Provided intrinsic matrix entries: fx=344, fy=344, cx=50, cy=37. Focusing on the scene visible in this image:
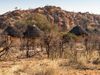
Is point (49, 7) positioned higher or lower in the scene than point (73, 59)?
Answer: higher

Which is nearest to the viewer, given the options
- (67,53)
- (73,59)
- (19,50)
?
(73,59)

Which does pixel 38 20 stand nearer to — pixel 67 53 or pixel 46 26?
pixel 46 26

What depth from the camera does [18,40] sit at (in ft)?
115

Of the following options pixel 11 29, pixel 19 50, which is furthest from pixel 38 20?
pixel 19 50

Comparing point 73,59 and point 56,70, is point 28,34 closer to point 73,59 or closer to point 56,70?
point 73,59

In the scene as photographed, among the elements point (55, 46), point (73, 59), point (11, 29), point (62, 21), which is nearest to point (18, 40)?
point (11, 29)

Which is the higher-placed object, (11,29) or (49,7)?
(49,7)

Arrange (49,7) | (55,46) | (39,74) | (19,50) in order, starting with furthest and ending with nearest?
(49,7), (19,50), (55,46), (39,74)

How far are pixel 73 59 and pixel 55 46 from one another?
235 inches

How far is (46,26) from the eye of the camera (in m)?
34.1

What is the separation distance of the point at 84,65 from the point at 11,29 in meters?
17.7

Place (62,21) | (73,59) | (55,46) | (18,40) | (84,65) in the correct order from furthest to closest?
(62,21) < (18,40) < (55,46) < (73,59) < (84,65)

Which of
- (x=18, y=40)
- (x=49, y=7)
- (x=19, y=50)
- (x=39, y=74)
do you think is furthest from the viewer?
(x=49, y=7)

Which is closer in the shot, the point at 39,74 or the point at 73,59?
the point at 39,74
